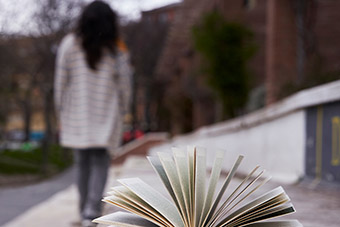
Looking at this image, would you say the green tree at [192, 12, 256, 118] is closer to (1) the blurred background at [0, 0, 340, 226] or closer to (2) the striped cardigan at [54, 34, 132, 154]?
(1) the blurred background at [0, 0, 340, 226]

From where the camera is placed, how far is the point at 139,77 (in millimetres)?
35375

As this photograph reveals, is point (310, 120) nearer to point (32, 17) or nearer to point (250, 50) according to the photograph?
point (250, 50)

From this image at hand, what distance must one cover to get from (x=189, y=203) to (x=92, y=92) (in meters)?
2.54

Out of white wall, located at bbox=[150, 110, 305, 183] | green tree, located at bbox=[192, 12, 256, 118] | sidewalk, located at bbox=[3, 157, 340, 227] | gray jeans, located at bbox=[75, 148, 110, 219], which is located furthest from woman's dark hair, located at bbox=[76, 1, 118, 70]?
green tree, located at bbox=[192, 12, 256, 118]

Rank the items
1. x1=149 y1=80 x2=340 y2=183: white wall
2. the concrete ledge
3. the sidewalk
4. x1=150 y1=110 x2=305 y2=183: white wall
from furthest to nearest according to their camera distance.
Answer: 1. x1=150 y1=110 x2=305 y2=183: white wall
2. x1=149 y1=80 x2=340 y2=183: white wall
3. the concrete ledge
4. the sidewalk

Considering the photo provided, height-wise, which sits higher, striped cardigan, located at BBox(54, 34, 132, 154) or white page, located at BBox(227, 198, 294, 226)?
striped cardigan, located at BBox(54, 34, 132, 154)

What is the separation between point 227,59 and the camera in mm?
10562

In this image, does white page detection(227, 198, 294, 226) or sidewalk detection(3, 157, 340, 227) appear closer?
white page detection(227, 198, 294, 226)

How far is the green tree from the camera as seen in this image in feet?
33.9

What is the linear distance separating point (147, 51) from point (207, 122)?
45.8 ft

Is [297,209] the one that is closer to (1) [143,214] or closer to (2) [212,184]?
(2) [212,184]

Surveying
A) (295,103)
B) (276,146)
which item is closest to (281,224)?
(295,103)

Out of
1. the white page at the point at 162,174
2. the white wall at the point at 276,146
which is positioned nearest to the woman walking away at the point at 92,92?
the white wall at the point at 276,146

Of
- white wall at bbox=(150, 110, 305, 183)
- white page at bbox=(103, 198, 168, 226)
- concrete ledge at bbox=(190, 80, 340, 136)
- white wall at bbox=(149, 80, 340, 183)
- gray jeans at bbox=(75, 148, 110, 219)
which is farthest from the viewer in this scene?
white wall at bbox=(150, 110, 305, 183)
